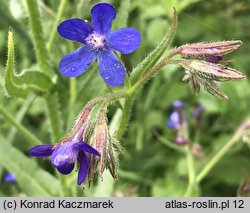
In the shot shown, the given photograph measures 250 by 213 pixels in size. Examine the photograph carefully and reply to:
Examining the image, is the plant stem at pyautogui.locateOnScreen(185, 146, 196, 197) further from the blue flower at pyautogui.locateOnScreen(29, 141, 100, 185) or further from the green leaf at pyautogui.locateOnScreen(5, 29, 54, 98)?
the blue flower at pyautogui.locateOnScreen(29, 141, 100, 185)

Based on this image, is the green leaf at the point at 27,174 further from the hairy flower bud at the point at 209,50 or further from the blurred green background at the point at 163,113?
the hairy flower bud at the point at 209,50

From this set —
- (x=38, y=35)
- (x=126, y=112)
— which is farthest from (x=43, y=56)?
(x=126, y=112)

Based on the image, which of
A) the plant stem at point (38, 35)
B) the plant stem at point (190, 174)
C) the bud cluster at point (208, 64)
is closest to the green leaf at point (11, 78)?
the plant stem at point (38, 35)

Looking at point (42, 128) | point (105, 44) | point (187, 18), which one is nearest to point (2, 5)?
point (42, 128)

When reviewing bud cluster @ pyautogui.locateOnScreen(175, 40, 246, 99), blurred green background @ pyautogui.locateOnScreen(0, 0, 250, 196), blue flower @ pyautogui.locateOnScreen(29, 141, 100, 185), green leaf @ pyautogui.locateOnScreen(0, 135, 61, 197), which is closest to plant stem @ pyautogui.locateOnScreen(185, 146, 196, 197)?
blurred green background @ pyautogui.locateOnScreen(0, 0, 250, 196)

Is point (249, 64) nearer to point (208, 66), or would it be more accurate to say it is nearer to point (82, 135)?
point (208, 66)
